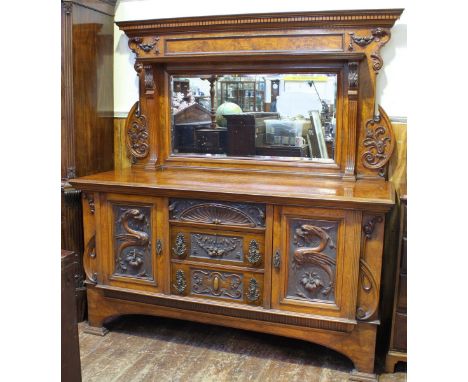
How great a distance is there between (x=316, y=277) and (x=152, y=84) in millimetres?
1453

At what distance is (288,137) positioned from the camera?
2666 mm

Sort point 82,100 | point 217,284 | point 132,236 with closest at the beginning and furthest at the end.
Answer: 1. point 217,284
2. point 132,236
3. point 82,100

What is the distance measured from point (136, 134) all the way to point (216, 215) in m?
0.91

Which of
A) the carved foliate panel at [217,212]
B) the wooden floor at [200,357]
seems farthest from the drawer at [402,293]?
the carved foliate panel at [217,212]

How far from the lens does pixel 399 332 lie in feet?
7.40

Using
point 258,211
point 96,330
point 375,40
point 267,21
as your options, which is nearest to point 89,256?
point 96,330

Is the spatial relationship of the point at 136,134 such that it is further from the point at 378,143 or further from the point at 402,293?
the point at 402,293

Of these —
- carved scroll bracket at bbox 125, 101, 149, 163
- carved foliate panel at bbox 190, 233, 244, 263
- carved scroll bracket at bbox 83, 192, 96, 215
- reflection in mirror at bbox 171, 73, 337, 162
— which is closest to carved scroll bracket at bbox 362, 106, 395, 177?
reflection in mirror at bbox 171, 73, 337, 162

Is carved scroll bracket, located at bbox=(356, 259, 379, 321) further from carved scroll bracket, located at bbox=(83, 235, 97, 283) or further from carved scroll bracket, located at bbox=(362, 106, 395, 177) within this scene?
carved scroll bracket, located at bbox=(83, 235, 97, 283)

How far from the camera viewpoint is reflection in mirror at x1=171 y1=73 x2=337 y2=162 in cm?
261

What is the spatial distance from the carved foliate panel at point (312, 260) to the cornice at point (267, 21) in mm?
1024
